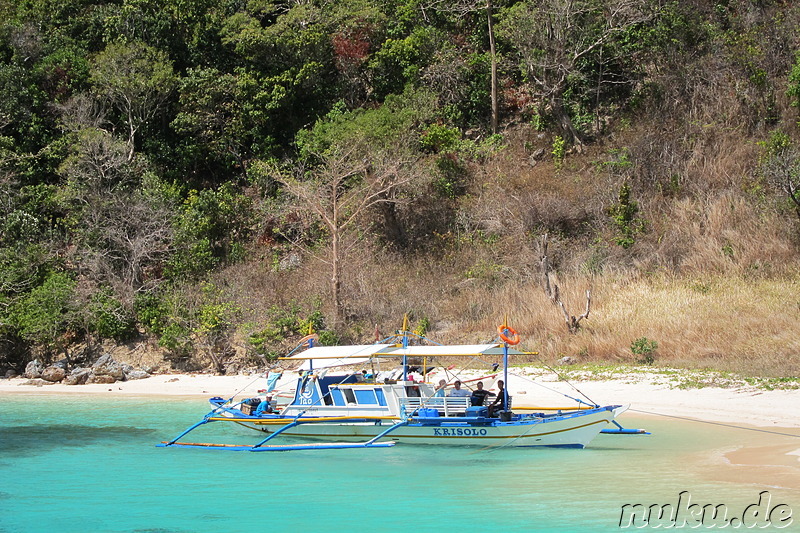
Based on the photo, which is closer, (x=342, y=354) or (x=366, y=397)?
(x=366, y=397)

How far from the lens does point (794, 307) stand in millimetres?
25109

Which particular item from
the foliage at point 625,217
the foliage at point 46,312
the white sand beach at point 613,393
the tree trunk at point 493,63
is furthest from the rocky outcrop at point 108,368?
the tree trunk at point 493,63

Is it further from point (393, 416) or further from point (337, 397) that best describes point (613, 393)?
point (337, 397)

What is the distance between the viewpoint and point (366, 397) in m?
20.2

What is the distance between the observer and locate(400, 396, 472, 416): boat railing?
18.9 m

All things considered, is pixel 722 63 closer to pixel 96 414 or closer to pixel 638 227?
pixel 638 227

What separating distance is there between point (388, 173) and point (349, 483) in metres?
21.6

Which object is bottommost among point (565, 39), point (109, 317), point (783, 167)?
point (109, 317)

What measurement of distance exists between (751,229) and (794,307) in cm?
671

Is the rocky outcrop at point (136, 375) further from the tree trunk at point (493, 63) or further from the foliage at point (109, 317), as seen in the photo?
the tree trunk at point (493, 63)

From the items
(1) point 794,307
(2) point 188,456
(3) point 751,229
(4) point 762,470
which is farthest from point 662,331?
(2) point 188,456

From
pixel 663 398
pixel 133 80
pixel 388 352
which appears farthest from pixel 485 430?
pixel 133 80

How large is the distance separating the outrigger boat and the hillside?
29.6 ft

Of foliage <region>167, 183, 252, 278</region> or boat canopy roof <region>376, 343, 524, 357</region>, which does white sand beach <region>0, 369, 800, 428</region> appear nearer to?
boat canopy roof <region>376, 343, 524, 357</region>
